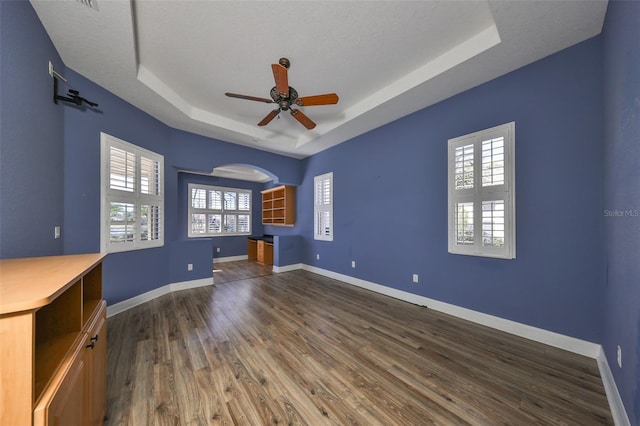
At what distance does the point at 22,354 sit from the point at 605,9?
412 cm

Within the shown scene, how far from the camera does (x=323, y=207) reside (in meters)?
5.46

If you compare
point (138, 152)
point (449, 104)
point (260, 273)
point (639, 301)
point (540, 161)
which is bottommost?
point (260, 273)

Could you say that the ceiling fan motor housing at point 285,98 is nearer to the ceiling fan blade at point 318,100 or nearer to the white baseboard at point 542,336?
the ceiling fan blade at point 318,100

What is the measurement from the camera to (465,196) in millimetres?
2959

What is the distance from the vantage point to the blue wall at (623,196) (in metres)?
1.31

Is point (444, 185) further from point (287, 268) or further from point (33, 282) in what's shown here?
point (287, 268)

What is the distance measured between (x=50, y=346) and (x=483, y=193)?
12.3 feet

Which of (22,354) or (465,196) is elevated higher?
(465,196)

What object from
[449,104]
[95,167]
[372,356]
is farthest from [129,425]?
[449,104]

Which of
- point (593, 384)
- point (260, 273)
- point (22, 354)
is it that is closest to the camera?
point (22, 354)

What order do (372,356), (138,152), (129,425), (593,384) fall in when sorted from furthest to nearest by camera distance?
(138,152) < (372,356) < (593,384) < (129,425)

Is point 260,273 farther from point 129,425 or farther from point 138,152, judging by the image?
point 129,425

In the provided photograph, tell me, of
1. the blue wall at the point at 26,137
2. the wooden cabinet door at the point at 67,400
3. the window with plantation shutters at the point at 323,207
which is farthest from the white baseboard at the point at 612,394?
the blue wall at the point at 26,137

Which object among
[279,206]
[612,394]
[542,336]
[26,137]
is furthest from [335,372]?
[279,206]
